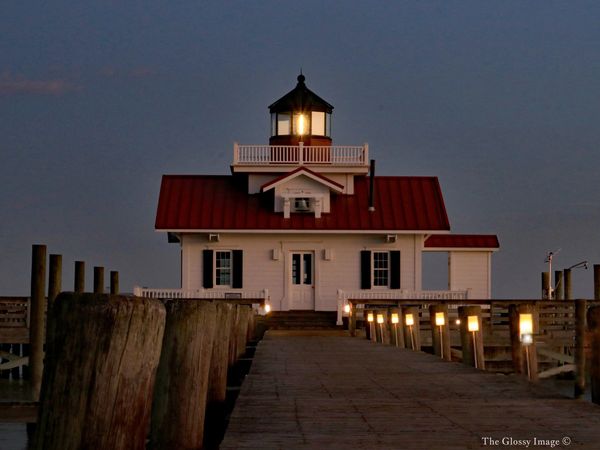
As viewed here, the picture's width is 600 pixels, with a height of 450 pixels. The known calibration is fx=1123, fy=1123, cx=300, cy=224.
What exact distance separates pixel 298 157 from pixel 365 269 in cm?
500

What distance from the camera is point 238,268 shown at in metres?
39.9

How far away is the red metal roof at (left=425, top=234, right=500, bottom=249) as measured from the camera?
144 ft

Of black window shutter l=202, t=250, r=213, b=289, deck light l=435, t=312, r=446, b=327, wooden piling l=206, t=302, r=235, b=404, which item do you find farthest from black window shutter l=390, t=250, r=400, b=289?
wooden piling l=206, t=302, r=235, b=404

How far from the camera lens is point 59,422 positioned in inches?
170

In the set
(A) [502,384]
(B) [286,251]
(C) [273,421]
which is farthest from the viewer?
(B) [286,251]

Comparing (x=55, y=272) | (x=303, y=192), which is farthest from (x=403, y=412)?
(x=303, y=192)

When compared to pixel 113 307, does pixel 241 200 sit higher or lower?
higher

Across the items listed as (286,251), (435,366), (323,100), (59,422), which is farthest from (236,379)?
(323,100)

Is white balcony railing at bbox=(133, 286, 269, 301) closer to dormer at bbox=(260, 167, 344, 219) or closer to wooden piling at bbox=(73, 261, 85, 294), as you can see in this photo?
dormer at bbox=(260, 167, 344, 219)

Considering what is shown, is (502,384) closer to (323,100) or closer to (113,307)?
(113,307)

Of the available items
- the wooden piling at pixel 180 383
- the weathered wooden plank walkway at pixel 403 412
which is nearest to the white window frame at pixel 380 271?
the weathered wooden plank walkway at pixel 403 412

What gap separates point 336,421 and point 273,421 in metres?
0.46

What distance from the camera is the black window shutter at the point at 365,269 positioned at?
40.1m

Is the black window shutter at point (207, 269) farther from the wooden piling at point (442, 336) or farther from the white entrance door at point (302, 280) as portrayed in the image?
the wooden piling at point (442, 336)
